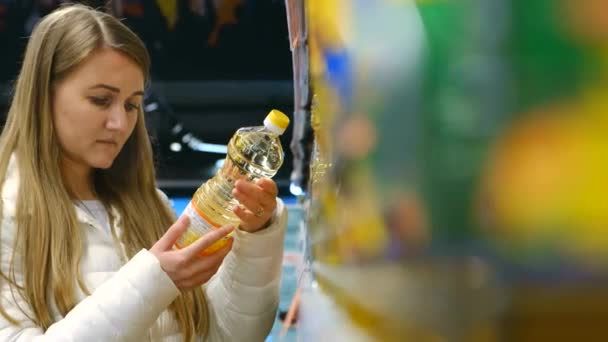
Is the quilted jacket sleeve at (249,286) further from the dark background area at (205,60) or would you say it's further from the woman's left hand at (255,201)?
the dark background area at (205,60)

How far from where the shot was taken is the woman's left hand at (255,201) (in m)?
1.25

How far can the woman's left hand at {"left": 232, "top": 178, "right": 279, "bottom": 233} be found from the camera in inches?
49.1

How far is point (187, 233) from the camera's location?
3.97 ft

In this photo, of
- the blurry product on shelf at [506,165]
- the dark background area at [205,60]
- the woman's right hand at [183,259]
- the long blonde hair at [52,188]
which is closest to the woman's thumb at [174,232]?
the woman's right hand at [183,259]

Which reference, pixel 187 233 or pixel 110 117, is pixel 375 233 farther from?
pixel 110 117

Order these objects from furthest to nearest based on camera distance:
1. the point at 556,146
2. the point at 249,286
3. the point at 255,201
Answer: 1. the point at 249,286
2. the point at 255,201
3. the point at 556,146

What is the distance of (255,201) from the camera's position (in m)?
1.29

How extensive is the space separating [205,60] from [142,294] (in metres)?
8.46

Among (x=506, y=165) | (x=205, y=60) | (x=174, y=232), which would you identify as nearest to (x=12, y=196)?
(x=174, y=232)

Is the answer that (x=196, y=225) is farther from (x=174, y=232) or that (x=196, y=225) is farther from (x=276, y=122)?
(x=276, y=122)

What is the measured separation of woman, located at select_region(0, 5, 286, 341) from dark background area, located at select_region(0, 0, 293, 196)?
21.5 ft

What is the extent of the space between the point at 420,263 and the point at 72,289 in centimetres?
101

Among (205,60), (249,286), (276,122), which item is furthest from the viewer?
(205,60)

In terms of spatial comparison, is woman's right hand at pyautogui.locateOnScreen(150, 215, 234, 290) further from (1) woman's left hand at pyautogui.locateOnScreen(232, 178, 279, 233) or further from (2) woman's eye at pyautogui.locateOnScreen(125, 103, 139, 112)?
(2) woman's eye at pyautogui.locateOnScreen(125, 103, 139, 112)
